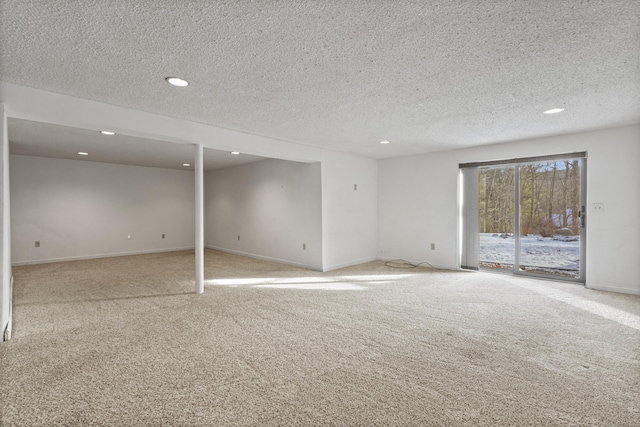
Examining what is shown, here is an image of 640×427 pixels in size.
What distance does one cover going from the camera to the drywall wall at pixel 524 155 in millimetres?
4195

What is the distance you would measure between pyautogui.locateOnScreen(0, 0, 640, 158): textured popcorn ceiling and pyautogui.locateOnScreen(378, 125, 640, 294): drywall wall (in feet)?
2.52

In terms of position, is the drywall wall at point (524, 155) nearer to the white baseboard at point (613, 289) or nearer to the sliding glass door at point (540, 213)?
the white baseboard at point (613, 289)

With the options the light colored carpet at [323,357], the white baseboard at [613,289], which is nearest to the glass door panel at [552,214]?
the white baseboard at [613,289]

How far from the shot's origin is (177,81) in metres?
2.73

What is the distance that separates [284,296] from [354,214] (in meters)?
2.90

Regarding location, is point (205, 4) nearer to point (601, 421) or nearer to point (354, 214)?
point (601, 421)

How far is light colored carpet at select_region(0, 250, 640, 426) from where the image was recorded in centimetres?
179

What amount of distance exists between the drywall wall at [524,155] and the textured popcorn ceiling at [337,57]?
769 mm

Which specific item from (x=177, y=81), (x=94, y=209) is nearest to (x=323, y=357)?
(x=177, y=81)

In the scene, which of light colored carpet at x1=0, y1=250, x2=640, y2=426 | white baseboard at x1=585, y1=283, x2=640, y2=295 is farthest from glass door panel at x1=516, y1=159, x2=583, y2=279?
light colored carpet at x1=0, y1=250, x2=640, y2=426

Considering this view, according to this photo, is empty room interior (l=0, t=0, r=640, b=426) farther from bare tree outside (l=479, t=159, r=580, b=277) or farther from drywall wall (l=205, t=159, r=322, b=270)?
bare tree outside (l=479, t=159, r=580, b=277)

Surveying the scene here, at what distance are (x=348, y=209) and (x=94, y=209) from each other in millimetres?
6261

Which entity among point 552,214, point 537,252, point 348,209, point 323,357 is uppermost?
point 348,209

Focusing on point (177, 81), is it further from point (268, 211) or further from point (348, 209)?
point (268, 211)
